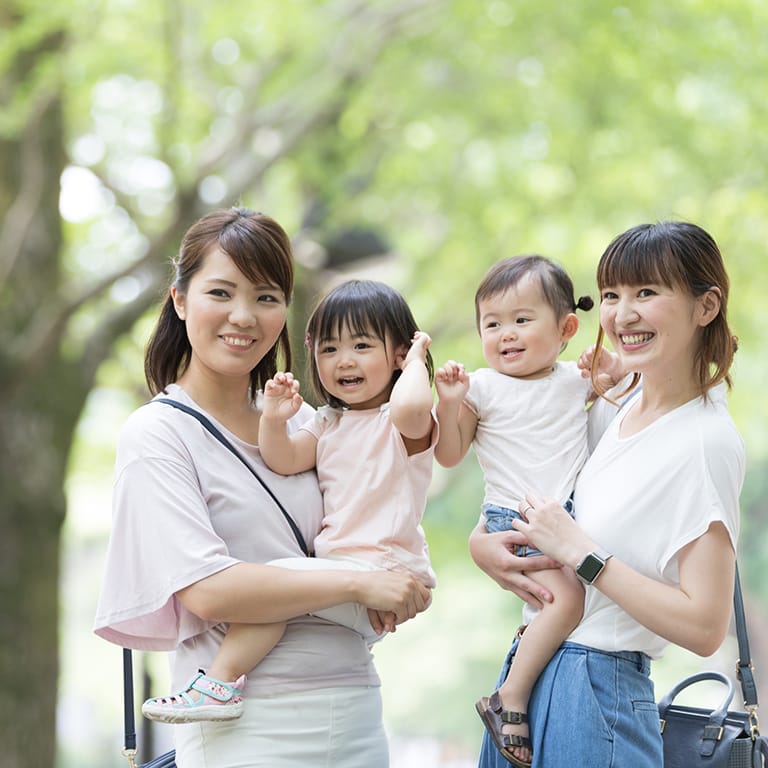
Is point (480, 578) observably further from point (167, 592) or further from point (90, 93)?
point (167, 592)

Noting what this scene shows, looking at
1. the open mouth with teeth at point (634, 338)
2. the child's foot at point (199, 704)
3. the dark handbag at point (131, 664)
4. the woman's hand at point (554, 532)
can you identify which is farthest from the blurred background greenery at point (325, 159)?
the open mouth with teeth at point (634, 338)

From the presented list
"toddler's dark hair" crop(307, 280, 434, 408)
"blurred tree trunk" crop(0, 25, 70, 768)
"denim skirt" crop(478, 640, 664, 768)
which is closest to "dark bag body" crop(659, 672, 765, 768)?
"denim skirt" crop(478, 640, 664, 768)

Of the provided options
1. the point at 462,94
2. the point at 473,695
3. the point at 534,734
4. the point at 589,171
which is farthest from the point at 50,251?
the point at 473,695

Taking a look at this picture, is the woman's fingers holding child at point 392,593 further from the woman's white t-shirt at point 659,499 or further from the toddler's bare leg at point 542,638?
the woman's white t-shirt at point 659,499

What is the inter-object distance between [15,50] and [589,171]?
4127 mm

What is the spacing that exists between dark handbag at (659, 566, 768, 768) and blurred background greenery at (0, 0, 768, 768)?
142 inches

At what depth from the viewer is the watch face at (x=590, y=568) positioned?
6.98ft

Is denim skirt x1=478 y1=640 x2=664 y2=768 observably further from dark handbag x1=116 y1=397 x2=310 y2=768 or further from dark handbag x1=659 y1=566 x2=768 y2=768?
dark handbag x1=116 y1=397 x2=310 y2=768

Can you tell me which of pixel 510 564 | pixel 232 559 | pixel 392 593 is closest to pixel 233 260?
pixel 232 559

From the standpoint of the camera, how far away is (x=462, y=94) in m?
8.15

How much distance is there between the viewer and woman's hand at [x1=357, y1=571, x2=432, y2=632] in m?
2.29

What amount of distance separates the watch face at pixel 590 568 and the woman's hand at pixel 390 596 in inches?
15.9

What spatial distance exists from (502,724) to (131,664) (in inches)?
36.4

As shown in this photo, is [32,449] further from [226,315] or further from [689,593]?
[689,593]
